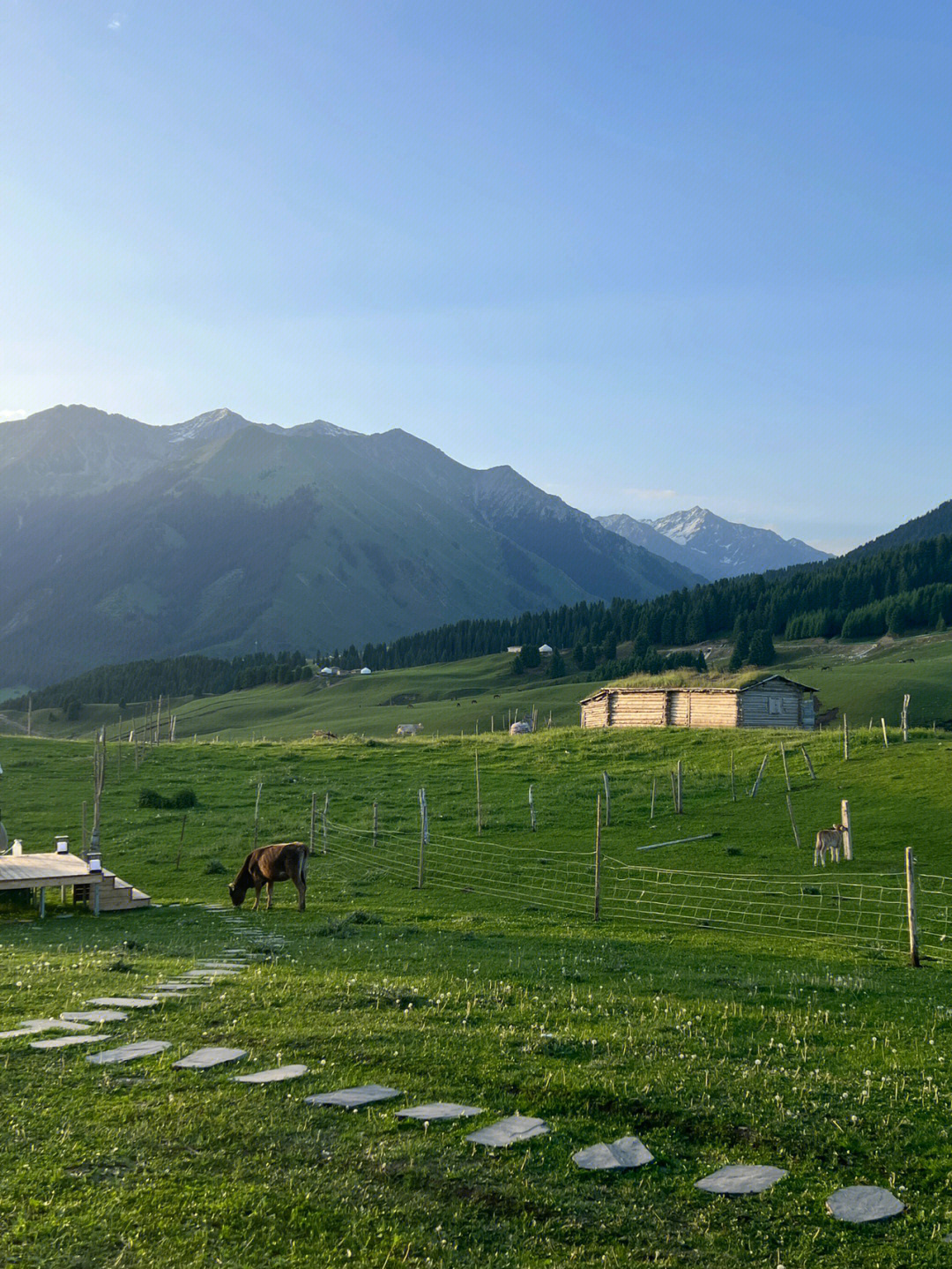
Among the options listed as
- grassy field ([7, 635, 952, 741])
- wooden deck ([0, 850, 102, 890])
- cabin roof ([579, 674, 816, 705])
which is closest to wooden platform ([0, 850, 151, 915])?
wooden deck ([0, 850, 102, 890])

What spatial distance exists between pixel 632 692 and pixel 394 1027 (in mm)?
70081

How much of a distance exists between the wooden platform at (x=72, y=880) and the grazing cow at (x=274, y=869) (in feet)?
7.75

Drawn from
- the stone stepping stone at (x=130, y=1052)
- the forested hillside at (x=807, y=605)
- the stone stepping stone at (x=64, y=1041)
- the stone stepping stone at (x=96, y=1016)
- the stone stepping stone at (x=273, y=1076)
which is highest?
the forested hillside at (x=807, y=605)

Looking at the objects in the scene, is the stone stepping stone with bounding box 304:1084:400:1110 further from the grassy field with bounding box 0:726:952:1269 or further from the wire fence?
the wire fence

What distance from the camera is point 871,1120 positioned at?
25.5 feet

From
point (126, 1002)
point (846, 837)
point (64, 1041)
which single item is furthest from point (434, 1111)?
point (846, 837)

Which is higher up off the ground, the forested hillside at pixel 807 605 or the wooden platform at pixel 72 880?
the forested hillside at pixel 807 605

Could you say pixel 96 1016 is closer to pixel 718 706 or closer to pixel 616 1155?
pixel 616 1155

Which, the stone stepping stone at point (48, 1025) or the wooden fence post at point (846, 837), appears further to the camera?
the wooden fence post at point (846, 837)

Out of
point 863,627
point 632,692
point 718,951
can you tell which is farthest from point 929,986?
point 863,627

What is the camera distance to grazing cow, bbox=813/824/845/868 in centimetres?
3161

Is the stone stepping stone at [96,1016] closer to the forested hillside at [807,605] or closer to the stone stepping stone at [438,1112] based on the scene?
the stone stepping stone at [438,1112]

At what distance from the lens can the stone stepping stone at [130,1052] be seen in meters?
8.91

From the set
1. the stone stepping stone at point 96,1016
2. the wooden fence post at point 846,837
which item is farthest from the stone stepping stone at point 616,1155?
the wooden fence post at point 846,837
